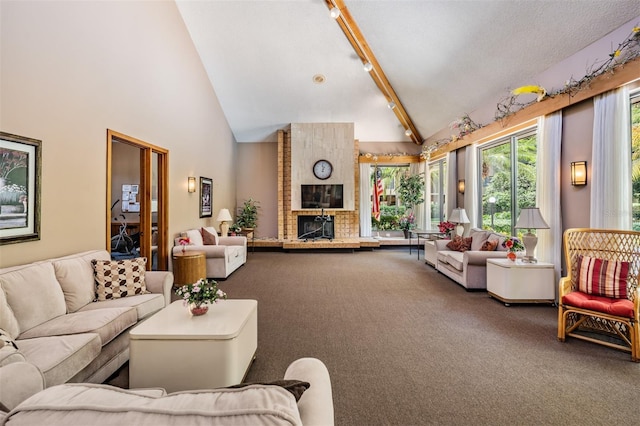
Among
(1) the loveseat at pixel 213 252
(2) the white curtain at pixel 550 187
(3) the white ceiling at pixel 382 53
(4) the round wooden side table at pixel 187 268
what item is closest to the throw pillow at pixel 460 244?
(2) the white curtain at pixel 550 187

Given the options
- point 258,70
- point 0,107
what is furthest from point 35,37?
point 258,70

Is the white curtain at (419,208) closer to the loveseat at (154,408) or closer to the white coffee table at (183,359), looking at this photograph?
the white coffee table at (183,359)

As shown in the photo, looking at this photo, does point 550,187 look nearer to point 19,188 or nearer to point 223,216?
point 19,188

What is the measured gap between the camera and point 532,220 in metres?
3.93

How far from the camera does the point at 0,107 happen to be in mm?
2525

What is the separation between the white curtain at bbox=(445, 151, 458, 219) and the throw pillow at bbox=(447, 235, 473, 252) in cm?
161

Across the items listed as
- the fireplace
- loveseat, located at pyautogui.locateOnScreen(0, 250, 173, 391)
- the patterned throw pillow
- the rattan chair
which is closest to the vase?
loveseat, located at pyautogui.locateOnScreen(0, 250, 173, 391)

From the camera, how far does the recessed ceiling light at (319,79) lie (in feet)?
24.4

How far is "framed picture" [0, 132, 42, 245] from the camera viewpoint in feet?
8.44

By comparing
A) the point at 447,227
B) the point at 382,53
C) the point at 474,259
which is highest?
the point at 382,53

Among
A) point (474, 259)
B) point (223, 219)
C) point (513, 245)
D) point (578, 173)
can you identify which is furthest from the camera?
point (223, 219)

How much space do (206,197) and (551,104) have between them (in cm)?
654

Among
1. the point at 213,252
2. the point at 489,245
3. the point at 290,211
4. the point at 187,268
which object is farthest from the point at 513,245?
the point at 290,211

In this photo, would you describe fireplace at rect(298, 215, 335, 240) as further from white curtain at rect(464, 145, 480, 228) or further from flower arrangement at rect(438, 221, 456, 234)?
white curtain at rect(464, 145, 480, 228)
